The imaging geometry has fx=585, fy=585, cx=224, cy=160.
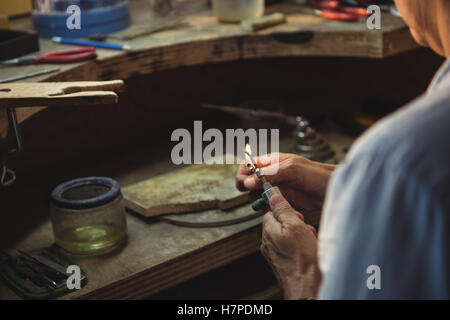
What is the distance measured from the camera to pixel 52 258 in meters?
1.36

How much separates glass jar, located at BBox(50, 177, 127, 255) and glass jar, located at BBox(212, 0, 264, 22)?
0.83m

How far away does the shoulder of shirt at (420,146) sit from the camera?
22.2 inches

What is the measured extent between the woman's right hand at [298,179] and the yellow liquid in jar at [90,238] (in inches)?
13.6

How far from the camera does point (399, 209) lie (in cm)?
58

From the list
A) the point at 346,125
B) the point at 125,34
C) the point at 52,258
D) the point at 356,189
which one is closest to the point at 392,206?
the point at 356,189

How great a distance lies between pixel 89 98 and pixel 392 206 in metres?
0.65

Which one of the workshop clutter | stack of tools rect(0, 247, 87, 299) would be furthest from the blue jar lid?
the workshop clutter

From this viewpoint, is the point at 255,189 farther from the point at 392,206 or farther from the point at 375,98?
the point at 375,98

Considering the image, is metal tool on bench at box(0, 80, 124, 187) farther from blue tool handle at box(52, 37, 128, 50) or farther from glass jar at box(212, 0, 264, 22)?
glass jar at box(212, 0, 264, 22)

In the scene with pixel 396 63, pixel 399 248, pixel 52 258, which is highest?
pixel 399 248

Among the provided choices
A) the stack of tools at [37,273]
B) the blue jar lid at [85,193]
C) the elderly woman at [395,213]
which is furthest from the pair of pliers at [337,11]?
the elderly woman at [395,213]

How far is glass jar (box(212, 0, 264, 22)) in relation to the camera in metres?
1.99

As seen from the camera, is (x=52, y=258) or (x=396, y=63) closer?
(x=52, y=258)

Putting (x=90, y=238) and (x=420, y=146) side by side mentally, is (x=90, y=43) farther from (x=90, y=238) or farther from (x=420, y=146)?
(x=420, y=146)
